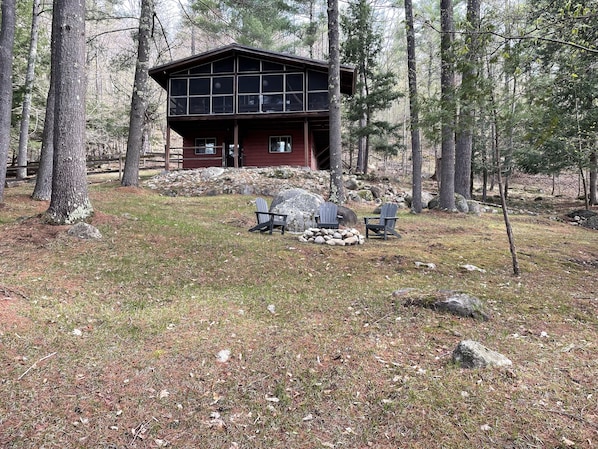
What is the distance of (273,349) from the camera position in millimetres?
2869

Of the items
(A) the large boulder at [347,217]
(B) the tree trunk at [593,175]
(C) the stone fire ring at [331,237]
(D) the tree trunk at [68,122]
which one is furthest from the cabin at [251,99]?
(D) the tree trunk at [68,122]

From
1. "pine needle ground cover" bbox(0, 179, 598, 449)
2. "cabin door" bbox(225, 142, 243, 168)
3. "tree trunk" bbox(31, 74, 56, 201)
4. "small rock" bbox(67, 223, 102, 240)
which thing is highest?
"cabin door" bbox(225, 142, 243, 168)

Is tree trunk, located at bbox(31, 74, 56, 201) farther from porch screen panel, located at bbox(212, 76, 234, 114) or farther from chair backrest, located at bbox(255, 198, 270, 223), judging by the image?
porch screen panel, located at bbox(212, 76, 234, 114)

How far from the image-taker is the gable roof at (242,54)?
55.0 ft

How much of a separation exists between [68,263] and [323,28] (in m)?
26.5

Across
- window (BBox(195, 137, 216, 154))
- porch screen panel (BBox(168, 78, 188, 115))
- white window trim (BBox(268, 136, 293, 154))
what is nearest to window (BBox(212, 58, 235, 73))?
porch screen panel (BBox(168, 78, 188, 115))

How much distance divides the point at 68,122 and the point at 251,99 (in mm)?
13119

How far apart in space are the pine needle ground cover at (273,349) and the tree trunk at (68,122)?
1.56ft

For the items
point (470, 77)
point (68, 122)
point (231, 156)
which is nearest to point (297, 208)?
point (470, 77)

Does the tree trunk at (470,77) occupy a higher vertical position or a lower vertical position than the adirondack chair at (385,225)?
higher

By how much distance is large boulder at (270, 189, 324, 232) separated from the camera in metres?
7.88

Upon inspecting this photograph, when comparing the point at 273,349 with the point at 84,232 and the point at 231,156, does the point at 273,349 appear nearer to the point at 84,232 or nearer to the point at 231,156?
the point at 84,232

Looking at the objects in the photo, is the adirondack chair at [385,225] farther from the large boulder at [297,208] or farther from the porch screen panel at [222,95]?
the porch screen panel at [222,95]

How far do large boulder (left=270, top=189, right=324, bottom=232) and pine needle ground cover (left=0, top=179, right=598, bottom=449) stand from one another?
2330mm
